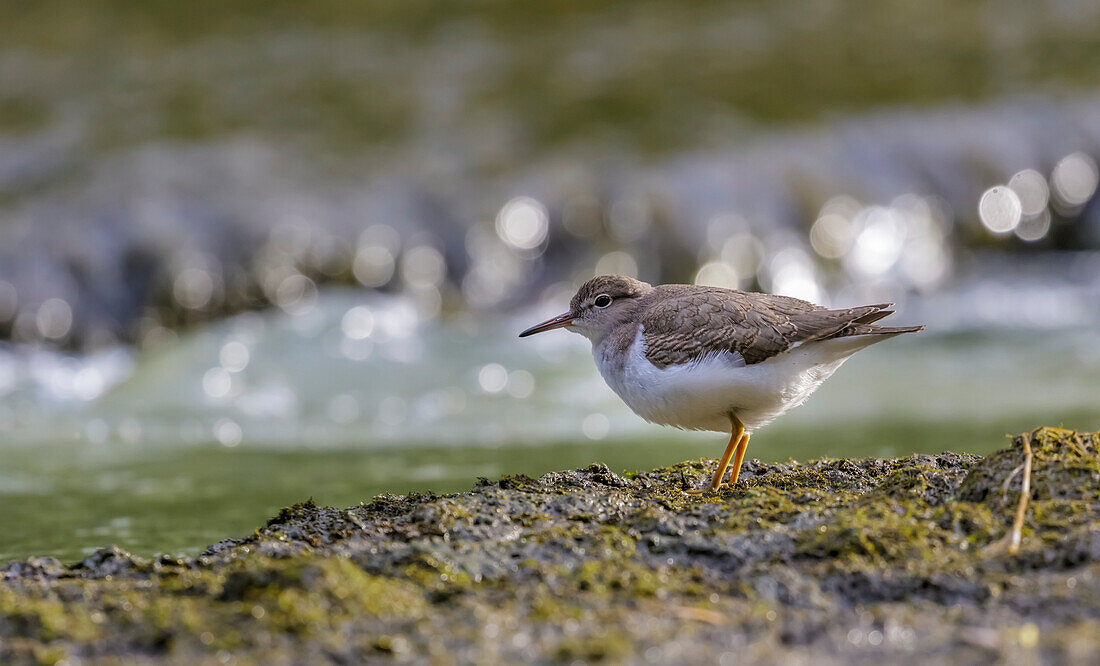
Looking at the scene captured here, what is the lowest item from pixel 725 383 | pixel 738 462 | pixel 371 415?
pixel 738 462

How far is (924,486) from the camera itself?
11.8 feet

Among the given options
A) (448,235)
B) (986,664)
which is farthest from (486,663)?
(448,235)

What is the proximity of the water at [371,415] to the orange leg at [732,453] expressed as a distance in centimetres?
256

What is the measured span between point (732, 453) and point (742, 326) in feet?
1.81

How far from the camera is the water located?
22.8 ft

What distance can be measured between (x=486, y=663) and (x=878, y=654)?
34.1 inches

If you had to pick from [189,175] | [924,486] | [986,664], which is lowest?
[986,664]

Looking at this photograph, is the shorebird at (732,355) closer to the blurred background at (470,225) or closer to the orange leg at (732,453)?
the orange leg at (732,453)

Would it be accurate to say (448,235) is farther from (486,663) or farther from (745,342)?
(486,663)

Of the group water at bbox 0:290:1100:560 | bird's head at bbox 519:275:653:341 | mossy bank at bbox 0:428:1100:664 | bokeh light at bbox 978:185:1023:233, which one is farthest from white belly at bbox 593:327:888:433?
bokeh light at bbox 978:185:1023:233

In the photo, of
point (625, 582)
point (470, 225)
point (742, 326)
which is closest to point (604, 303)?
point (742, 326)

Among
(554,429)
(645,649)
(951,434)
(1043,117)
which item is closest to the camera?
(645,649)

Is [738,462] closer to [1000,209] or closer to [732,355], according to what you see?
[732,355]

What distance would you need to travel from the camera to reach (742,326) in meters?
4.54
